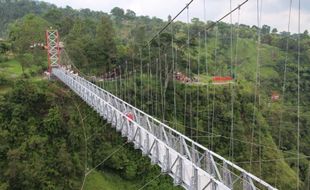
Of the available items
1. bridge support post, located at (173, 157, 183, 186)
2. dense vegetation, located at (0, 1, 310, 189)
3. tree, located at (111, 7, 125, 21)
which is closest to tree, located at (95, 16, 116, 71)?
dense vegetation, located at (0, 1, 310, 189)

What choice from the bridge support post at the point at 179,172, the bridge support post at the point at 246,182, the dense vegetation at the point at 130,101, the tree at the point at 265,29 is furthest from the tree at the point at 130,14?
the bridge support post at the point at 246,182

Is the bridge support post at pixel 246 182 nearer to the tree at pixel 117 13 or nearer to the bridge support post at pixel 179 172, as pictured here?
the bridge support post at pixel 179 172

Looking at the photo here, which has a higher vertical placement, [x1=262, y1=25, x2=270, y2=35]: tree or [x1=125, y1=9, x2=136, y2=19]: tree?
[x1=125, y1=9, x2=136, y2=19]: tree


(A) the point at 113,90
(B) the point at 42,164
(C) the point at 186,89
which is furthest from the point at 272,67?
(B) the point at 42,164

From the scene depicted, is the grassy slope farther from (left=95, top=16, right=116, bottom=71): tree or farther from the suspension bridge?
(left=95, top=16, right=116, bottom=71): tree

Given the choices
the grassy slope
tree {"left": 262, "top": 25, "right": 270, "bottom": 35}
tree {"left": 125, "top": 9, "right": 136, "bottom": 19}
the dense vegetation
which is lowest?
Answer: the grassy slope

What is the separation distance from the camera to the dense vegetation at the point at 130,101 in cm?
2148

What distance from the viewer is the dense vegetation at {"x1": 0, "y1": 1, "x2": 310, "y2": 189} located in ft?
70.5

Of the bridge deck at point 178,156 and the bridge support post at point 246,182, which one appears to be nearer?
the bridge support post at point 246,182

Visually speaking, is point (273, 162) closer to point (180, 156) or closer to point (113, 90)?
point (113, 90)

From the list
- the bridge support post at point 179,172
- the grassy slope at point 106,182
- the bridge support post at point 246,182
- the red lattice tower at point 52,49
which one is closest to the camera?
the bridge support post at point 246,182

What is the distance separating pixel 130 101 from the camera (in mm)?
28406

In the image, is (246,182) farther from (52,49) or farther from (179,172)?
(52,49)

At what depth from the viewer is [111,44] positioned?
3334cm
